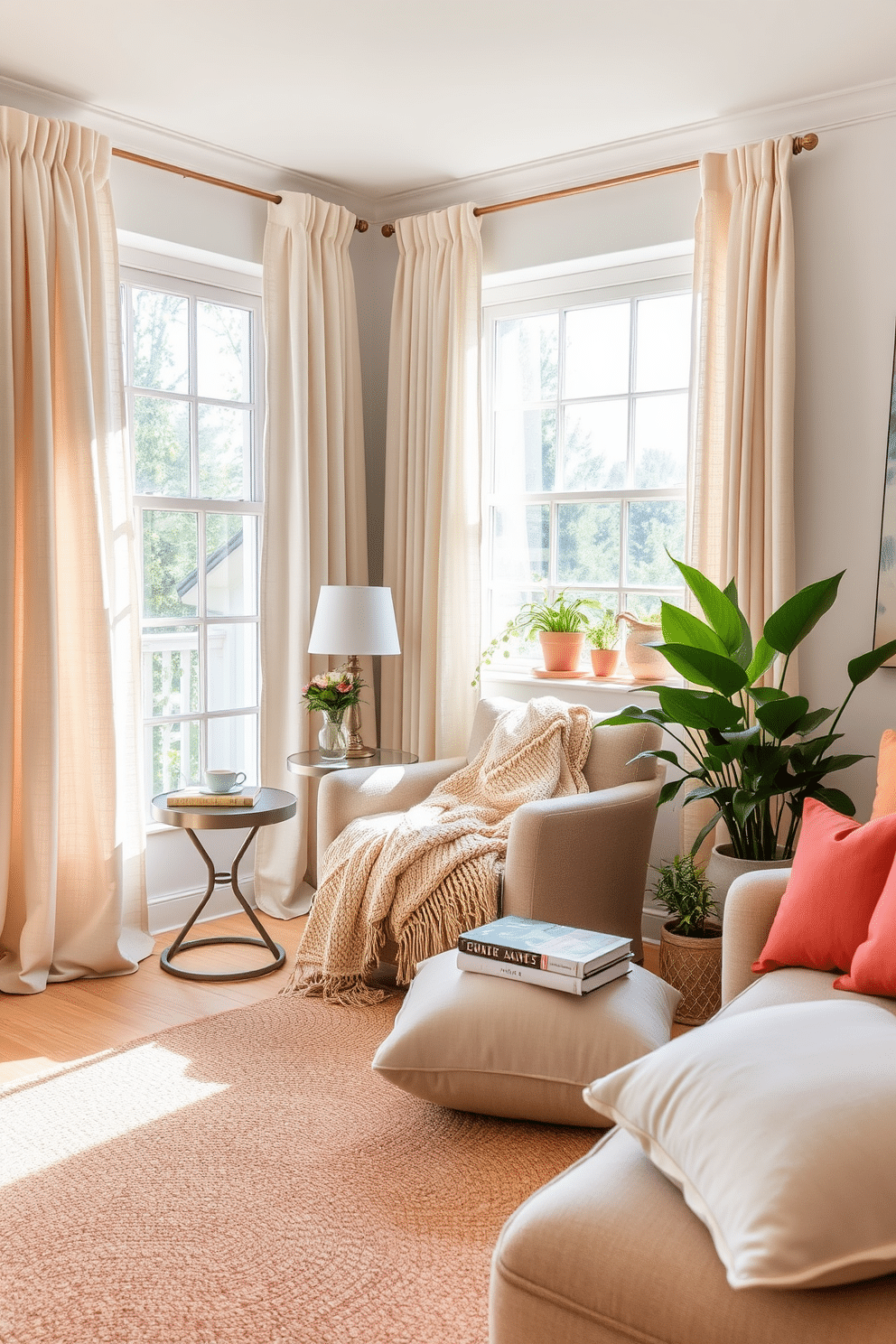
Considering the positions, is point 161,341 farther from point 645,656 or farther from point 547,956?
point 547,956

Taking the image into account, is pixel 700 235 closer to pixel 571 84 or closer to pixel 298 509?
pixel 571 84

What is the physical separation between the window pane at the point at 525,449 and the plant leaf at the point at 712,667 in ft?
5.00

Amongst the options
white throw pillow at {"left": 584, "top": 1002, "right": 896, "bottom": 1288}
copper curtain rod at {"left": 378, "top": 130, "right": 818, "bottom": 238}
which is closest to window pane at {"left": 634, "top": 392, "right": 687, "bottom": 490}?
copper curtain rod at {"left": 378, "top": 130, "right": 818, "bottom": 238}

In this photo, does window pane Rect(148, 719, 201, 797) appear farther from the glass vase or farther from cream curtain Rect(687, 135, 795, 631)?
cream curtain Rect(687, 135, 795, 631)

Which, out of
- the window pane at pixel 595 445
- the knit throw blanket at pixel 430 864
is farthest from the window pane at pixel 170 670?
the window pane at pixel 595 445

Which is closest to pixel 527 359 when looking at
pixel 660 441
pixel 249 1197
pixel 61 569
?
pixel 660 441

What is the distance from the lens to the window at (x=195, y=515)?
3992 mm

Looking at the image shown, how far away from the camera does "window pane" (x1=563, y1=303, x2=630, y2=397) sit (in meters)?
4.11

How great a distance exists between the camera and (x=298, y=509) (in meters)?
4.16

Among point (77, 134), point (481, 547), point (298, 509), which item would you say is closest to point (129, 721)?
point (298, 509)

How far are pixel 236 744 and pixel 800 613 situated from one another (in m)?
2.28

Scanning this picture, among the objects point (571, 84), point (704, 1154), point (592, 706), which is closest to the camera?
point (704, 1154)

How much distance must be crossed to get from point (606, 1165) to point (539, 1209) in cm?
13

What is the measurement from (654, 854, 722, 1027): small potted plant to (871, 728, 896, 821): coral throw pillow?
30.1 inches
